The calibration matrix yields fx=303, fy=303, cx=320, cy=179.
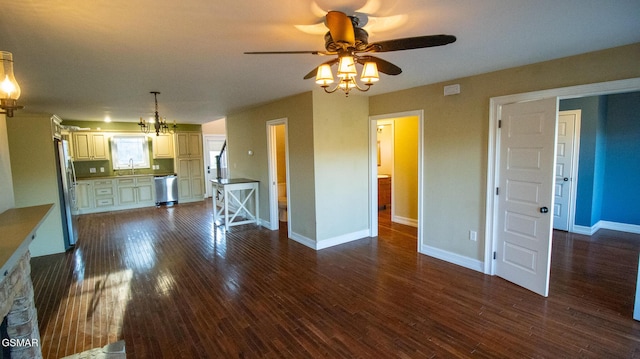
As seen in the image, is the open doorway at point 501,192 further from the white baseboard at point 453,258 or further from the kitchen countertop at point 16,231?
the kitchen countertop at point 16,231

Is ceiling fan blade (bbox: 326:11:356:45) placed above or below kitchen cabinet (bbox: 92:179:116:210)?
above

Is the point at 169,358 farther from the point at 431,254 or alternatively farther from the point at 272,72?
the point at 431,254

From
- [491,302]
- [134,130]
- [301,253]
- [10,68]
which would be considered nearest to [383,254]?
[301,253]

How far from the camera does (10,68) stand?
5.69 feet

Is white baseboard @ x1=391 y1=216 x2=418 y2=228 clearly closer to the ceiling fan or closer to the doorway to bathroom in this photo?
the doorway to bathroom

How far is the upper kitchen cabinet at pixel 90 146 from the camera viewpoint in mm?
7539

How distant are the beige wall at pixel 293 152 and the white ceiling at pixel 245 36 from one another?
0.94 metres

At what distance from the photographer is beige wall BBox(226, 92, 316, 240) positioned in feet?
15.0

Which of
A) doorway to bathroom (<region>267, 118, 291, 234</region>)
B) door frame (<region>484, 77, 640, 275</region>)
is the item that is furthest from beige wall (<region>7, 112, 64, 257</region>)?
door frame (<region>484, 77, 640, 275</region>)

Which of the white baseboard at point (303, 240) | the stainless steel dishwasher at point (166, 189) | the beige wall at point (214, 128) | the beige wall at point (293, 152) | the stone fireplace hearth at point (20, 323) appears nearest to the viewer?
the stone fireplace hearth at point (20, 323)

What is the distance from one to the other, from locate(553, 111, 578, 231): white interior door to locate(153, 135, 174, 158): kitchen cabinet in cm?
910

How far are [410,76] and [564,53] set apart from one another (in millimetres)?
1413

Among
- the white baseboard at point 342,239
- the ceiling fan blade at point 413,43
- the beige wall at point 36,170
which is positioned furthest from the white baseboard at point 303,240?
the beige wall at point 36,170

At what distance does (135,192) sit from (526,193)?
8.75m
